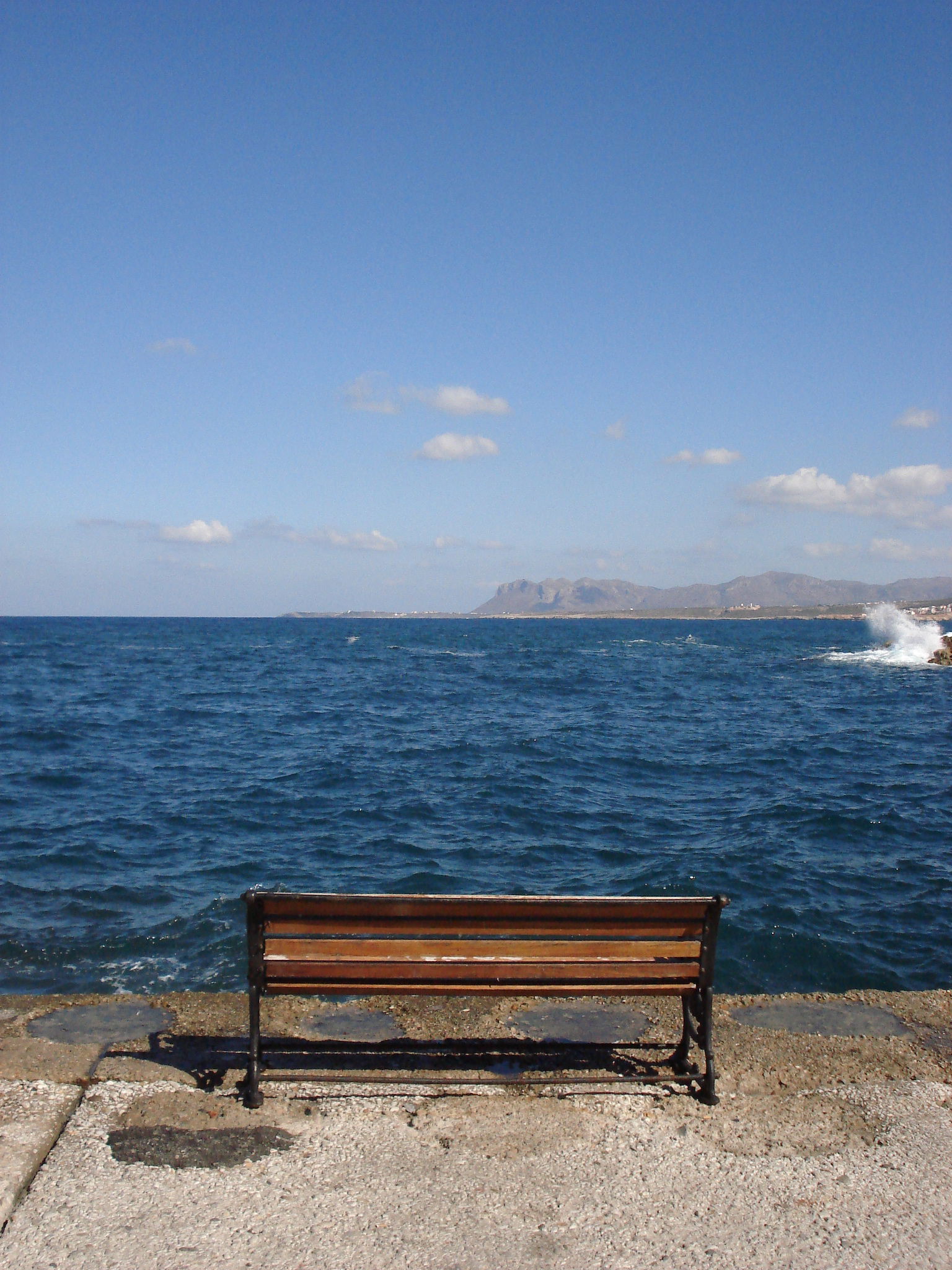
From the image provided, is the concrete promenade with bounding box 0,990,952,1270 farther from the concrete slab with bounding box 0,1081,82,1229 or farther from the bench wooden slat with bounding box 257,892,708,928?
the bench wooden slat with bounding box 257,892,708,928

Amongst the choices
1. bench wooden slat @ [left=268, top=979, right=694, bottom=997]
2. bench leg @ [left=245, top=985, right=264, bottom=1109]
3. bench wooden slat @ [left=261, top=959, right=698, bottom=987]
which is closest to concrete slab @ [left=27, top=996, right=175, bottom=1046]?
bench leg @ [left=245, top=985, right=264, bottom=1109]

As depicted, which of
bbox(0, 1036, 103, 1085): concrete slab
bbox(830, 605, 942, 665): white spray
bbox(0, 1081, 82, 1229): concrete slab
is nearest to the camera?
bbox(0, 1081, 82, 1229): concrete slab

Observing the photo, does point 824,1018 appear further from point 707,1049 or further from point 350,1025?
point 350,1025

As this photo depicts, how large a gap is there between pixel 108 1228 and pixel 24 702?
1307 inches

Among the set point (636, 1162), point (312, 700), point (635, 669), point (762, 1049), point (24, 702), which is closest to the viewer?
point (636, 1162)

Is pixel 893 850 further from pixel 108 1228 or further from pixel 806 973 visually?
pixel 108 1228

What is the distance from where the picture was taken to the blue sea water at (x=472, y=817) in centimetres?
1034

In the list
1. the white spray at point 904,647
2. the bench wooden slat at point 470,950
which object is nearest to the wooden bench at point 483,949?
the bench wooden slat at point 470,950

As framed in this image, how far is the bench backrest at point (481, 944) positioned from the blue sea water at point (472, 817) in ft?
15.0

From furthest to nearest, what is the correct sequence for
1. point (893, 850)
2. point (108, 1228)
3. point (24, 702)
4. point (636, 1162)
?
point (24, 702)
point (893, 850)
point (636, 1162)
point (108, 1228)

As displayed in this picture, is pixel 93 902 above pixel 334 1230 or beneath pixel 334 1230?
beneath

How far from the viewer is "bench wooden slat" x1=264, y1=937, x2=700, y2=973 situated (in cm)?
505

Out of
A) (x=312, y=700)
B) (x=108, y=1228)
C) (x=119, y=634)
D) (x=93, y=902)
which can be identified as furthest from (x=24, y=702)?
(x=119, y=634)

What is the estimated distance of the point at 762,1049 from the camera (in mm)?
5754
